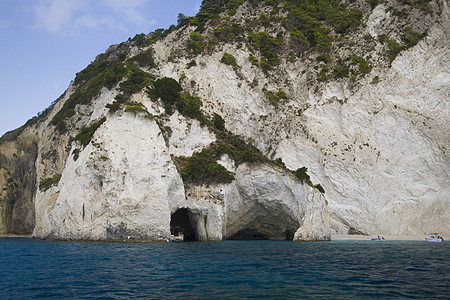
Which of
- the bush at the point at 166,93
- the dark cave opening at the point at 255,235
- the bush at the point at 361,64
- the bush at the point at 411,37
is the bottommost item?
the dark cave opening at the point at 255,235

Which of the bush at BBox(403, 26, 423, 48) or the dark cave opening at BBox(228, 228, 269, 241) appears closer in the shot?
the dark cave opening at BBox(228, 228, 269, 241)

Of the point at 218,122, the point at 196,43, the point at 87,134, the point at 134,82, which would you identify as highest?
the point at 196,43

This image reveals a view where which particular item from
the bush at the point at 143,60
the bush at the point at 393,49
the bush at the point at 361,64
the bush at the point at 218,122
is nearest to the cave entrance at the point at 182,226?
the bush at the point at 218,122

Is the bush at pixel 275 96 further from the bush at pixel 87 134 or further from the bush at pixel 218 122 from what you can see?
the bush at pixel 87 134

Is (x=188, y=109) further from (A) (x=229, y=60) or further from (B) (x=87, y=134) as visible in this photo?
(A) (x=229, y=60)

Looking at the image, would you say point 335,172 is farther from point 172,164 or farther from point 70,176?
point 70,176

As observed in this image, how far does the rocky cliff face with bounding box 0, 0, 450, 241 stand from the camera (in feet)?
110

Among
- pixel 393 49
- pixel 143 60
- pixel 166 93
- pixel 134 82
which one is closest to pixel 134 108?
pixel 166 93

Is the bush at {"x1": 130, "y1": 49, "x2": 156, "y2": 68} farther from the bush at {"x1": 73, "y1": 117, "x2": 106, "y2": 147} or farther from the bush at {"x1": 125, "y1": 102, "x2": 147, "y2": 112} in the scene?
the bush at {"x1": 125, "y1": 102, "x2": 147, "y2": 112}

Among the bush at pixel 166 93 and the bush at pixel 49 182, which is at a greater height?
the bush at pixel 166 93

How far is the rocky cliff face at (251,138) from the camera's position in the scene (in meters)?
33.6

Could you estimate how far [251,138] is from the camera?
48.4 metres

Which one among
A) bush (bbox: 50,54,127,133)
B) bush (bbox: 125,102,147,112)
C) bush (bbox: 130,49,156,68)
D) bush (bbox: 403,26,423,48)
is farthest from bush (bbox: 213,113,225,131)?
bush (bbox: 403,26,423,48)

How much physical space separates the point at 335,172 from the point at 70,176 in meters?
32.1
